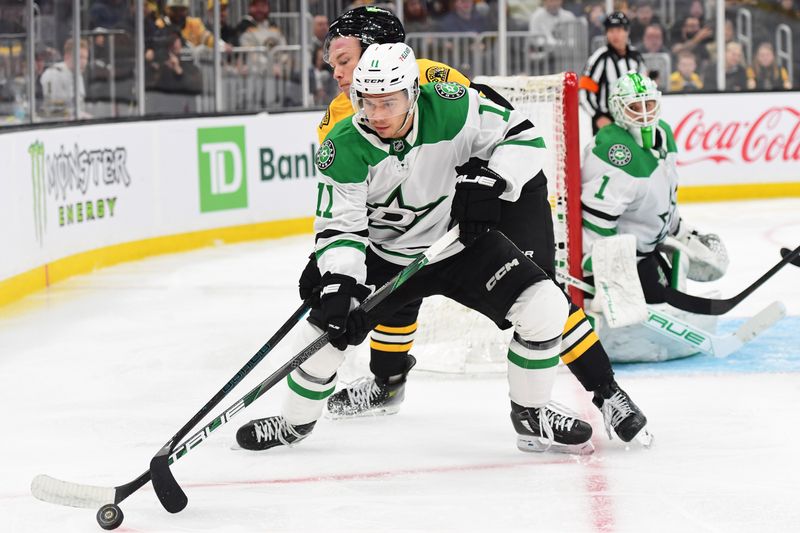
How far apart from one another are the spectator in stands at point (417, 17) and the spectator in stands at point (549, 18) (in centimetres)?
69

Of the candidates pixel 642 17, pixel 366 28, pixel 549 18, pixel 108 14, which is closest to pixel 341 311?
pixel 366 28

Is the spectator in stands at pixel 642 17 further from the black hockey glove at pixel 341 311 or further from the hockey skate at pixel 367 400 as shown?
the black hockey glove at pixel 341 311

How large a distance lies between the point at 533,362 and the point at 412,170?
1.70 feet

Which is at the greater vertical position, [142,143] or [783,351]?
[142,143]

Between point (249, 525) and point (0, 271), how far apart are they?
10.4ft

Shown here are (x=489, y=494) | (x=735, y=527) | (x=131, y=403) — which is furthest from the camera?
(x=131, y=403)

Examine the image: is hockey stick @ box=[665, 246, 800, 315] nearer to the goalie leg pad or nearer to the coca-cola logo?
the goalie leg pad

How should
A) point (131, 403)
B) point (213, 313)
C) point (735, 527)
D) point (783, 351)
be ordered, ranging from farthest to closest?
point (213, 313) < point (783, 351) < point (131, 403) < point (735, 527)

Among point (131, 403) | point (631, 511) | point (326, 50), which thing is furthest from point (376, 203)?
point (131, 403)

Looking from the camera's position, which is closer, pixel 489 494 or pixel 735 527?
pixel 735 527

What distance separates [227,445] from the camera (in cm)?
344

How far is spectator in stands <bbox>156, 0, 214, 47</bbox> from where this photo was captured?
313 inches

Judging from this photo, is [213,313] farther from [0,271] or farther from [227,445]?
[227,445]

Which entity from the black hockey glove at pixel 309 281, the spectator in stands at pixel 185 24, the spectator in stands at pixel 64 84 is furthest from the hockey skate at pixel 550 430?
the spectator in stands at pixel 185 24
